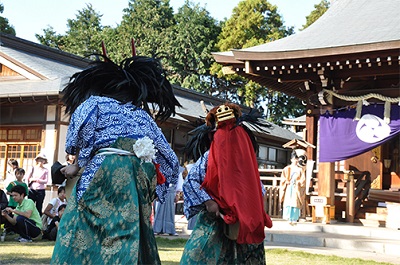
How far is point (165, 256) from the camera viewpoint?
313 inches

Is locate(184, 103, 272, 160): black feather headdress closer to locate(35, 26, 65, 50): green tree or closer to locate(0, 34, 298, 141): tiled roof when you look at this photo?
locate(0, 34, 298, 141): tiled roof

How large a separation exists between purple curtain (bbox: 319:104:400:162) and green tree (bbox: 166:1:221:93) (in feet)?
62.0

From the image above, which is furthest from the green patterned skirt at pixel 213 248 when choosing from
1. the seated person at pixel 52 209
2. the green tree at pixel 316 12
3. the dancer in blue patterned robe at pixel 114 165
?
the green tree at pixel 316 12

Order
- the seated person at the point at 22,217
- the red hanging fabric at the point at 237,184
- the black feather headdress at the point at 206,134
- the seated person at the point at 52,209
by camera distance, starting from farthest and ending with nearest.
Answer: the seated person at the point at 52,209, the seated person at the point at 22,217, the black feather headdress at the point at 206,134, the red hanging fabric at the point at 237,184

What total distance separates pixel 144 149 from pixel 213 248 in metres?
1.16

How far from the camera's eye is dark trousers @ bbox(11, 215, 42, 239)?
9.37 metres

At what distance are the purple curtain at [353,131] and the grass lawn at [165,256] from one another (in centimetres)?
381

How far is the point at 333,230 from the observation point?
11.4 metres

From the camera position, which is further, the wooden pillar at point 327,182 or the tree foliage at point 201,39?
the tree foliage at point 201,39

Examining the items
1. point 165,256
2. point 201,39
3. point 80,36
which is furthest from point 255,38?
point 165,256

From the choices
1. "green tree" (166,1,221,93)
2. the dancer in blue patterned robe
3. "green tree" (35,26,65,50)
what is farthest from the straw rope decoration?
"green tree" (35,26,65,50)

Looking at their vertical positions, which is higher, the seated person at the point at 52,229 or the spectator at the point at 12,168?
the spectator at the point at 12,168

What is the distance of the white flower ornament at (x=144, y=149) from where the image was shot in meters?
3.81

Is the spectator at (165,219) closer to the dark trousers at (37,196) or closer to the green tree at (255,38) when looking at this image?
the dark trousers at (37,196)
